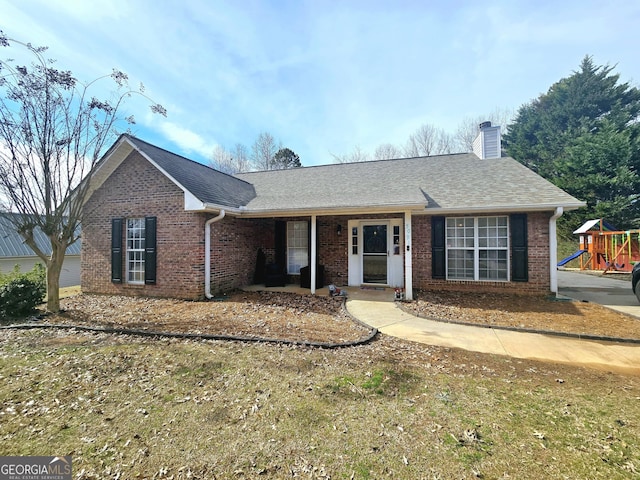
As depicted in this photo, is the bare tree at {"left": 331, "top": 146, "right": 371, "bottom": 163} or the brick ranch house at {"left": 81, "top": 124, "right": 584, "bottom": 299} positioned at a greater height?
the bare tree at {"left": 331, "top": 146, "right": 371, "bottom": 163}

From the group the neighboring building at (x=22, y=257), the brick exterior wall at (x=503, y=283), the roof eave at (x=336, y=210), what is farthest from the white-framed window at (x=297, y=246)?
the neighboring building at (x=22, y=257)

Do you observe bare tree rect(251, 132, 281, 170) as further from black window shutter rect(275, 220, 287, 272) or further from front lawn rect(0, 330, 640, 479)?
front lawn rect(0, 330, 640, 479)

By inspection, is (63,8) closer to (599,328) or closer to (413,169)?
(413,169)

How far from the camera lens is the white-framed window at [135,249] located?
8742 mm

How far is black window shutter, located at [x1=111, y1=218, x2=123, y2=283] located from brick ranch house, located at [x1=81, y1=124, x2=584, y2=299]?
0.11 ft

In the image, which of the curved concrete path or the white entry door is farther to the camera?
the white entry door

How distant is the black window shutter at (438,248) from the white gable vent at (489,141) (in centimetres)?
440

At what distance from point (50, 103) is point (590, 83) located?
35.7 metres

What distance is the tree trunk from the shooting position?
7.04 meters

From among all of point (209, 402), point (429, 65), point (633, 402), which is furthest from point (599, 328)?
point (429, 65)

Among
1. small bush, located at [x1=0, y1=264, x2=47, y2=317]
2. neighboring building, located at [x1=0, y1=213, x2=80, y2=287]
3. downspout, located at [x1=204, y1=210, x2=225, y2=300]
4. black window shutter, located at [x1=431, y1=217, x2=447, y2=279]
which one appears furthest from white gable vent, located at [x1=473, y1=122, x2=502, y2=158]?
neighboring building, located at [x1=0, y1=213, x2=80, y2=287]

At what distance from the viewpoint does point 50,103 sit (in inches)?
255

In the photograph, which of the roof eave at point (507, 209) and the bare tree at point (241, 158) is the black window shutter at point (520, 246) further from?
the bare tree at point (241, 158)

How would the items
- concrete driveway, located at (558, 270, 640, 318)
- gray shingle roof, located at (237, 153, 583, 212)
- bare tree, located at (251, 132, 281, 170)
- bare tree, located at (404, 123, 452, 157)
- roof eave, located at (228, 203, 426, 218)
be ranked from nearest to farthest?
concrete driveway, located at (558, 270, 640, 318) < roof eave, located at (228, 203, 426, 218) < gray shingle roof, located at (237, 153, 583, 212) < bare tree, located at (404, 123, 452, 157) < bare tree, located at (251, 132, 281, 170)
